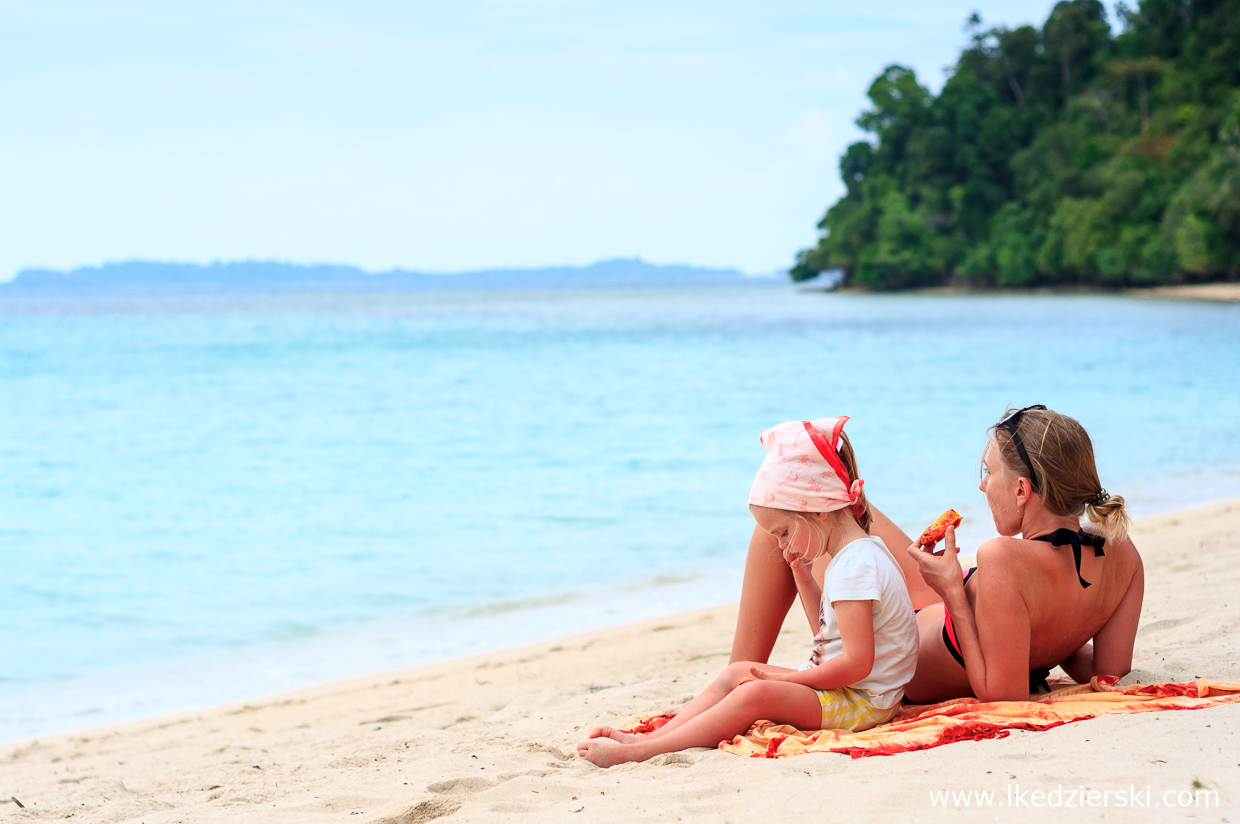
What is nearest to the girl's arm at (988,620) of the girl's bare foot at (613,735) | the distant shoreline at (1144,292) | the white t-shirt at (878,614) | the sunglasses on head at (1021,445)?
the white t-shirt at (878,614)

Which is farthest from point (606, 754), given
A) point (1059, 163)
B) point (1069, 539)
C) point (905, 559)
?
point (1059, 163)

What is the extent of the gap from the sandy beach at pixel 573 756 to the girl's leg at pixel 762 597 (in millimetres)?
463

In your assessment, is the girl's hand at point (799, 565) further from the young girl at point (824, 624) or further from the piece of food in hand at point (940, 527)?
the piece of food in hand at point (940, 527)

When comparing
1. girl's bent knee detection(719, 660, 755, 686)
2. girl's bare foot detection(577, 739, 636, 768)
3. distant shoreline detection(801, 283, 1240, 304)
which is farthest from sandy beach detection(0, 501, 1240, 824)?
distant shoreline detection(801, 283, 1240, 304)

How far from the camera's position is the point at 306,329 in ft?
168

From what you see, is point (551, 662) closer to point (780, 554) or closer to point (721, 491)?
point (780, 554)

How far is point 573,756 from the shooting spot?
309 cm

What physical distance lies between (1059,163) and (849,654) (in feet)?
224

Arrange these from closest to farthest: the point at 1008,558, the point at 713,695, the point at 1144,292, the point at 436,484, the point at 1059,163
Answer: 1. the point at 1008,558
2. the point at 713,695
3. the point at 436,484
4. the point at 1144,292
5. the point at 1059,163

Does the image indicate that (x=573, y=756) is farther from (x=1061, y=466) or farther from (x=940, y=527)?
(x=1061, y=466)

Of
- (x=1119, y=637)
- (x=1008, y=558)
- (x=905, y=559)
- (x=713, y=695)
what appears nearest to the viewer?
(x=1008, y=558)

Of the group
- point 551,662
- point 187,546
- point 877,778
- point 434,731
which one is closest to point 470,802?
point 877,778

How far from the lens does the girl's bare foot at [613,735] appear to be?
2.95m

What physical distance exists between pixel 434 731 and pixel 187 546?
20.4 ft
